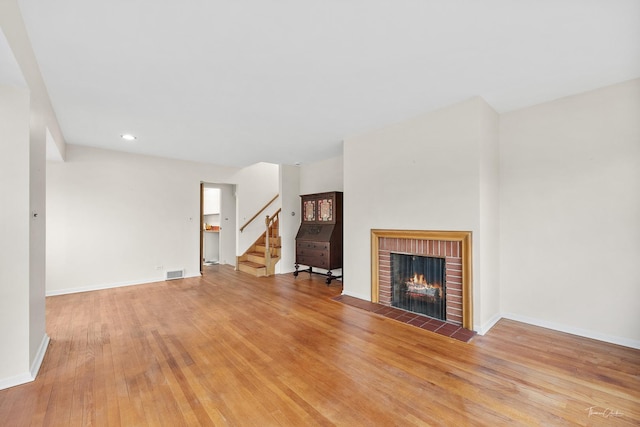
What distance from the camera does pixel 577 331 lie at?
278 centimetres

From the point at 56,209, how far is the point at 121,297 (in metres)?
1.81

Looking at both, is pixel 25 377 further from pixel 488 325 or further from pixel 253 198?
pixel 253 198

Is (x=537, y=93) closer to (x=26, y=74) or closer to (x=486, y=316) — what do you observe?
(x=486, y=316)

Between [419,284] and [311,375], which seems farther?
[419,284]

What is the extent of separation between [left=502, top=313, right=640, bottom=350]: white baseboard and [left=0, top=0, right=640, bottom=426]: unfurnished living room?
0.08 feet

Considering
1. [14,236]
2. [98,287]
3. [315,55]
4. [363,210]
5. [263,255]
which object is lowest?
[98,287]

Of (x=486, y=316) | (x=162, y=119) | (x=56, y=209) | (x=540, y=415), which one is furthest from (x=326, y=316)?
(x=56, y=209)

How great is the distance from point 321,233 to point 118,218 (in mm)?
3683

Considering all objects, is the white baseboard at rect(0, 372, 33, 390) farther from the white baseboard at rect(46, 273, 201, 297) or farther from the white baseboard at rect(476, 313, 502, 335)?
the white baseboard at rect(476, 313, 502, 335)

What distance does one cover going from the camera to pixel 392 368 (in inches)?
86.8

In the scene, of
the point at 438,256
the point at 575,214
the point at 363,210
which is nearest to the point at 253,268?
the point at 363,210

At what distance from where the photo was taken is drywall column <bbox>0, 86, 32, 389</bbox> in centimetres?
199

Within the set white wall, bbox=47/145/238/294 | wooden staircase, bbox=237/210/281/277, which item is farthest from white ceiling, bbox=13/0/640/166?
wooden staircase, bbox=237/210/281/277

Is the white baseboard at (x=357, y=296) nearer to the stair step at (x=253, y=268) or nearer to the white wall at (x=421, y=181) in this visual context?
the white wall at (x=421, y=181)
